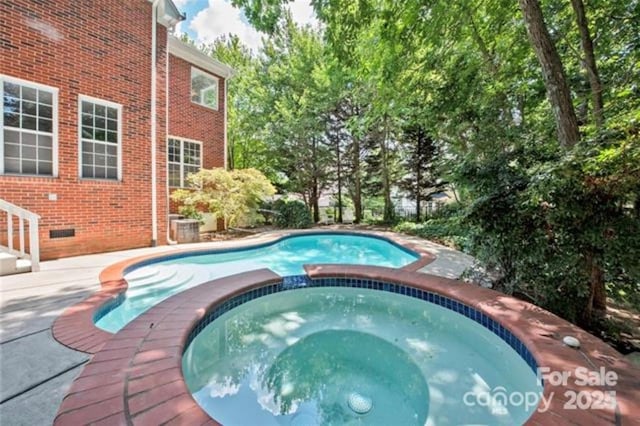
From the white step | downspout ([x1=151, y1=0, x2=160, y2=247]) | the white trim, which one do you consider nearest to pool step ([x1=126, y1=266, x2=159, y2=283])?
the white step

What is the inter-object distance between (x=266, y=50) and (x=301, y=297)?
1500 cm

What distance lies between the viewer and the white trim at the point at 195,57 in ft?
30.9

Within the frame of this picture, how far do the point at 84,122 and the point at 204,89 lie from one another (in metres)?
5.32

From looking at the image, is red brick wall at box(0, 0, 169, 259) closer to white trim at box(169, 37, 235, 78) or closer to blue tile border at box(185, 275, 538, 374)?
white trim at box(169, 37, 235, 78)

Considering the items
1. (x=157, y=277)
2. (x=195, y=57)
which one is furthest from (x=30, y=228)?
(x=195, y=57)

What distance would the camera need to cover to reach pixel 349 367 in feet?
9.45

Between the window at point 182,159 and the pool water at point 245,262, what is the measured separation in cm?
442

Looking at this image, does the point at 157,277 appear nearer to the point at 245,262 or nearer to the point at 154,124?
the point at 245,262

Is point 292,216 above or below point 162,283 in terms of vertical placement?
above

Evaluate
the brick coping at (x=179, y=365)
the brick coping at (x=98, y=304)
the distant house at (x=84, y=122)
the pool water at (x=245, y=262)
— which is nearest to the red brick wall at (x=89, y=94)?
the distant house at (x=84, y=122)

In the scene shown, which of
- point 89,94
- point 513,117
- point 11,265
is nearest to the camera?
point 11,265

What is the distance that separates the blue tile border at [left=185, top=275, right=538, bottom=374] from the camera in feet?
9.64

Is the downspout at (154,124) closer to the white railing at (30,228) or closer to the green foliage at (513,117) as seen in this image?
the white railing at (30,228)

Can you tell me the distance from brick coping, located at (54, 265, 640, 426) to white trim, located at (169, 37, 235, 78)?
9.03m
